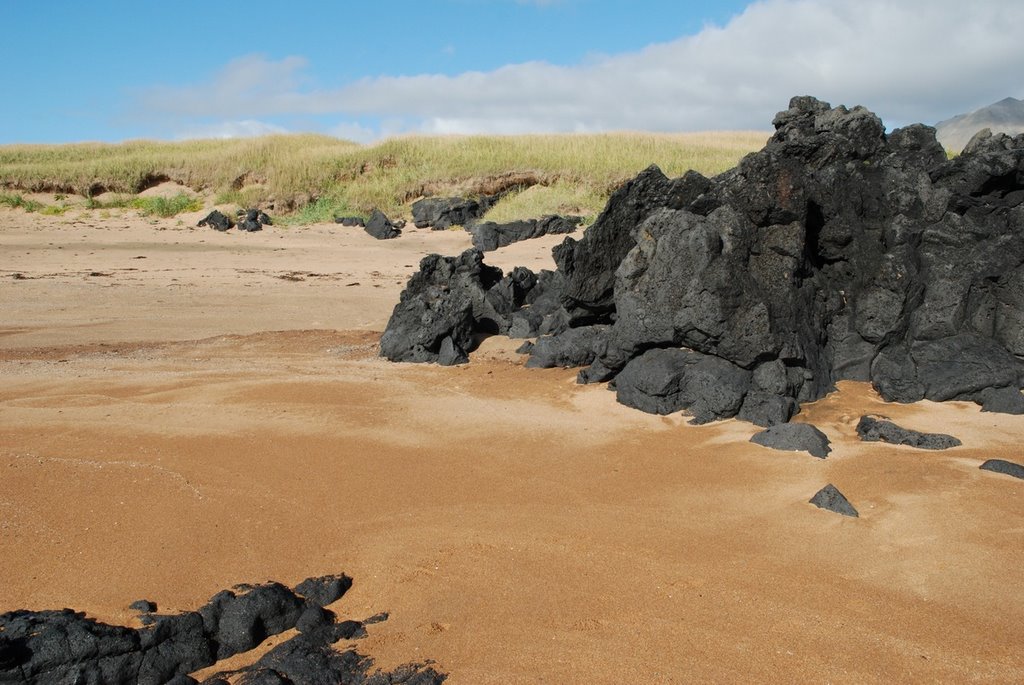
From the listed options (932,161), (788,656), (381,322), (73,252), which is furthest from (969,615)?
(73,252)

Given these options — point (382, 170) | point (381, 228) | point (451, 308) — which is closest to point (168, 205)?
point (382, 170)

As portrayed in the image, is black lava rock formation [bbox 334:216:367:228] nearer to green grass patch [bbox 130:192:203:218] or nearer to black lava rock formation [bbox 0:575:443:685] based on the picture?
green grass patch [bbox 130:192:203:218]

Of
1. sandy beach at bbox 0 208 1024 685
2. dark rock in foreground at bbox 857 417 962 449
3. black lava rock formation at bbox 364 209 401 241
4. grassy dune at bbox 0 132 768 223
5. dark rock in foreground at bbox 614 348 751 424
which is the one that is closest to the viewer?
sandy beach at bbox 0 208 1024 685

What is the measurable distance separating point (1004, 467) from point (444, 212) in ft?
60.9

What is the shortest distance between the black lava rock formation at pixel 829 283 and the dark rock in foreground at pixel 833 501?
1.45m

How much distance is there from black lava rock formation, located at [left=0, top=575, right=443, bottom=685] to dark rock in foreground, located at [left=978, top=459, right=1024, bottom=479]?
3.71 metres

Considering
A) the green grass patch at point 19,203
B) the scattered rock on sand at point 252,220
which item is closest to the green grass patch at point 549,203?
the scattered rock on sand at point 252,220

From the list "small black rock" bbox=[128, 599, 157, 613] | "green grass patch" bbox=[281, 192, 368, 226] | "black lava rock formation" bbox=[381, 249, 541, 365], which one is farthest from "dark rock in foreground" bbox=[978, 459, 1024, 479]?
"green grass patch" bbox=[281, 192, 368, 226]

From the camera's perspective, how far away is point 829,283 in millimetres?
7375

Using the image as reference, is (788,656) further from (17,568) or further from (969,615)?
(17,568)

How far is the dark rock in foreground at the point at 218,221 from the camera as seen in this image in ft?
74.3

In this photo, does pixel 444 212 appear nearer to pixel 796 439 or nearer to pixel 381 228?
pixel 381 228

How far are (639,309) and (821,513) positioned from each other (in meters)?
2.78

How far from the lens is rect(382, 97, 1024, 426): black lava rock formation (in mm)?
6625
